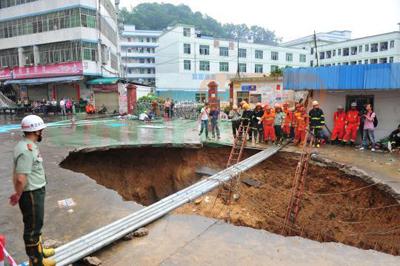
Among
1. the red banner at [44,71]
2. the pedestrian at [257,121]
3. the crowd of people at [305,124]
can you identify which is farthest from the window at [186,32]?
the pedestrian at [257,121]

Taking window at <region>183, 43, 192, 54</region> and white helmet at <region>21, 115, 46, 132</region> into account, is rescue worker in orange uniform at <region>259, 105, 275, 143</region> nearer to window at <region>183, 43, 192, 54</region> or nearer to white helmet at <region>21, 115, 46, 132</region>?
white helmet at <region>21, 115, 46, 132</region>

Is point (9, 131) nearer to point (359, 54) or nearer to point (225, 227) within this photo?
point (225, 227)

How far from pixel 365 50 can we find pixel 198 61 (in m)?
26.7

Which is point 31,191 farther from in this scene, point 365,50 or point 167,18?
point 167,18

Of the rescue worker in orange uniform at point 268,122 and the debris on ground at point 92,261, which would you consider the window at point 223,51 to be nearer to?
the rescue worker in orange uniform at point 268,122

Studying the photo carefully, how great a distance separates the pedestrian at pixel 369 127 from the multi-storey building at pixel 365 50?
3756cm

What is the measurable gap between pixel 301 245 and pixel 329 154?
6567mm

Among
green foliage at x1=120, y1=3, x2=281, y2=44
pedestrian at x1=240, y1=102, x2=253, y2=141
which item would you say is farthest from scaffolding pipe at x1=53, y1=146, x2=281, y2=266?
green foliage at x1=120, y1=3, x2=281, y2=44

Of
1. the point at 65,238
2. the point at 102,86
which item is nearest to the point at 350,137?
the point at 65,238

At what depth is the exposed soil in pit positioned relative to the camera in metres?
7.59

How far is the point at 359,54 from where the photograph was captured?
53.4m

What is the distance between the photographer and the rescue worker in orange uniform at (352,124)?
1134 centimetres

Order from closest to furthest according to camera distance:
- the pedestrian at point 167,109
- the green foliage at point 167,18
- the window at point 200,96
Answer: the pedestrian at point 167,109
the window at point 200,96
the green foliage at point 167,18

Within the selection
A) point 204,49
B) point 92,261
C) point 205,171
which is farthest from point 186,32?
point 92,261
